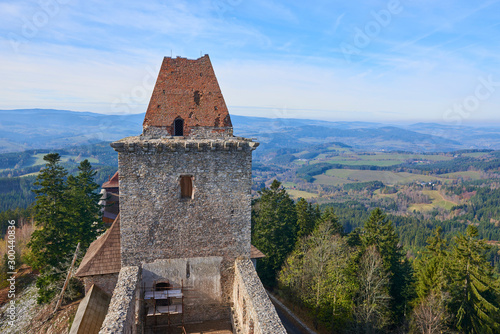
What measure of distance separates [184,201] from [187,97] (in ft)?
13.7

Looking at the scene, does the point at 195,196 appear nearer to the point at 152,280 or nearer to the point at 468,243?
the point at 152,280

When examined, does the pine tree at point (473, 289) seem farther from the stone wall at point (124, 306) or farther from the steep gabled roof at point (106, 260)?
the steep gabled roof at point (106, 260)

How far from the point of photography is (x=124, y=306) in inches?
390

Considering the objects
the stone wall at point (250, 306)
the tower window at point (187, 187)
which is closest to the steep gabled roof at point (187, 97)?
→ the tower window at point (187, 187)

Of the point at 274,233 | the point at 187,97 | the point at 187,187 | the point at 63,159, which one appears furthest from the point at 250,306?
the point at 63,159

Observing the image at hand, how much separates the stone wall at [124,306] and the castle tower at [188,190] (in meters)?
0.66

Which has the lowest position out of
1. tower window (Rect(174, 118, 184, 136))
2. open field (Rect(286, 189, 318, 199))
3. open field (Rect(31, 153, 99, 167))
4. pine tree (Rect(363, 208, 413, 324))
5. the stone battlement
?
open field (Rect(286, 189, 318, 199))

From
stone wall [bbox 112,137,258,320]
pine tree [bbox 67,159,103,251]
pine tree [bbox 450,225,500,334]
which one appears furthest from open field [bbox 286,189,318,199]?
stone wall [bbox 112,137,258,320]

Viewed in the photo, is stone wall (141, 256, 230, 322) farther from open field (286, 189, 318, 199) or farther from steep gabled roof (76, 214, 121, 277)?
open field (286, 189, 318, 199)

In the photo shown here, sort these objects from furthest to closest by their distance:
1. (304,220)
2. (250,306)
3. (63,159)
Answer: (63,159), (304,220), (250,306)

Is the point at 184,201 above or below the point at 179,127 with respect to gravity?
below

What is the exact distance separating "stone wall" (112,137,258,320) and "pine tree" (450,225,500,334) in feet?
69.8

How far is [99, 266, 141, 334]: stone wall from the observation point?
9062 millimetres

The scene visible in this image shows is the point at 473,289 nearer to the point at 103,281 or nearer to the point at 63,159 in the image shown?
the point at 103,281
